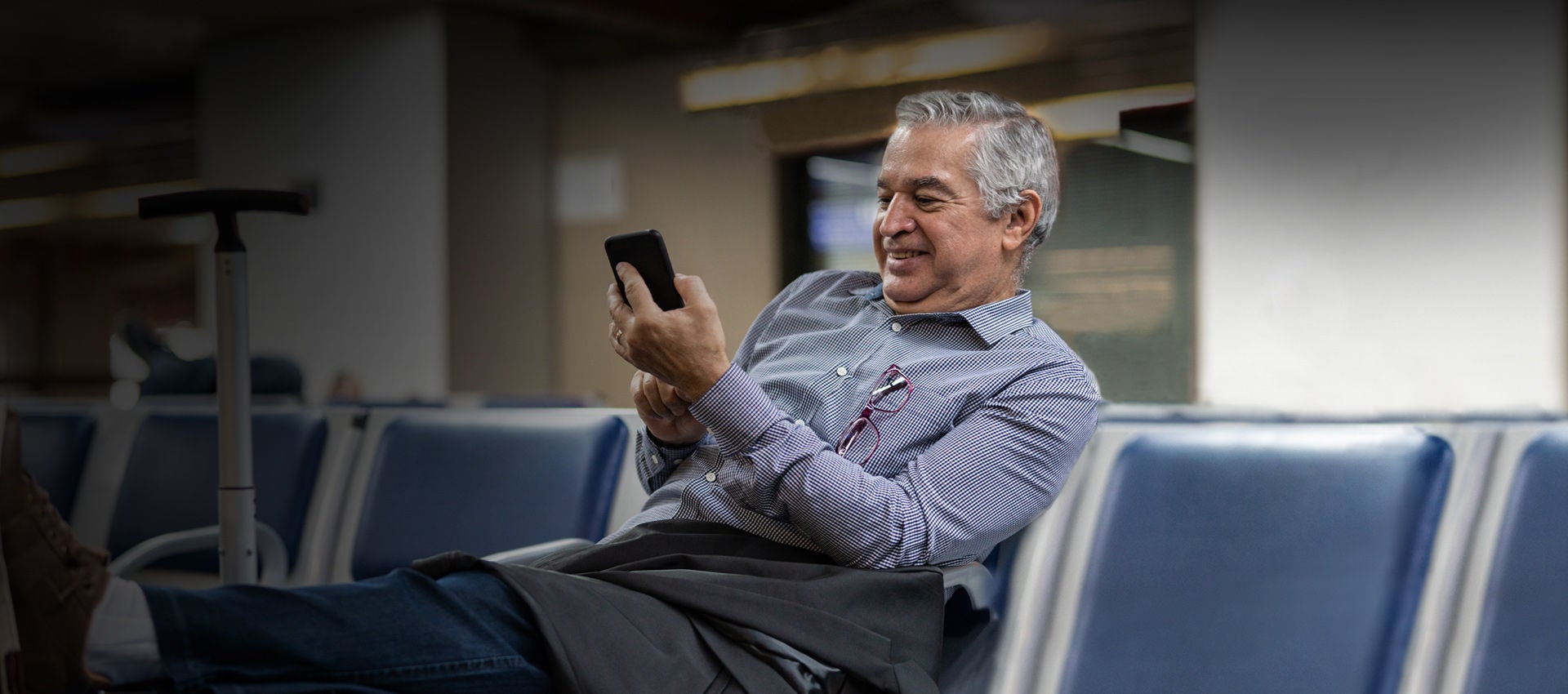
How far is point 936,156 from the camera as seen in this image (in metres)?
1.53

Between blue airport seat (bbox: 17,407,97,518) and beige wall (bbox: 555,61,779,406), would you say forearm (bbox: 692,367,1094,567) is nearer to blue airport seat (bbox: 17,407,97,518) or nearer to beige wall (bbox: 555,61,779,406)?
blue airport seat (bbox: 17,407,97,518)

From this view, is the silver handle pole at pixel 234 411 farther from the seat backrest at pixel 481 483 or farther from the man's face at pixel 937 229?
the man's face at pixel 937 229

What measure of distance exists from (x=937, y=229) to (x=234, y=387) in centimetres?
91

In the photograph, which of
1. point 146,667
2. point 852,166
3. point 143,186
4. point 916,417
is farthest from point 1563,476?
point 143,186

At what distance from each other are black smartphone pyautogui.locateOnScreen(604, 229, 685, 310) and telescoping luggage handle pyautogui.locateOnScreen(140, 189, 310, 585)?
1.63ft

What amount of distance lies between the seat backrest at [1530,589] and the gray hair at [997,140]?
0.64 meters

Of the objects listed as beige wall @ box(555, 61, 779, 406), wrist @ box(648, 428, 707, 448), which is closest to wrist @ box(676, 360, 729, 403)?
wrist @ box(648, 428, 707, 448)

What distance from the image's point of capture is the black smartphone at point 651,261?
4.07 feet

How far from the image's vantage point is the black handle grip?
4.86 feet

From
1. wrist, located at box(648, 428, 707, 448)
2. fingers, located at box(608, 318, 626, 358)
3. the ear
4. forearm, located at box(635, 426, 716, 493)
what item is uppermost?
the ear

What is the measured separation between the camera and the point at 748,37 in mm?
Answer: 7203

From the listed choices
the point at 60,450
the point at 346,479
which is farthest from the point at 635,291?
the point at 60,450

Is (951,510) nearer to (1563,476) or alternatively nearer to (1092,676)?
(1092,676)

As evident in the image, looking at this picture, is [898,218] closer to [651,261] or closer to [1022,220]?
[1022,220]
